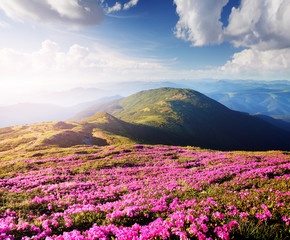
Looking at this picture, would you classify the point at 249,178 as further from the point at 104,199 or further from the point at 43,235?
the point at 43,235

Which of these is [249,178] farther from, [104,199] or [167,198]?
[104,199]

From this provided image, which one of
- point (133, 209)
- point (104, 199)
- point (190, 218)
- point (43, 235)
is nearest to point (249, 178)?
point (190, 218)

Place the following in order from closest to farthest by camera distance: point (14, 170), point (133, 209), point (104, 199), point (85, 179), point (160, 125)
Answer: point (133, 209) < point (104, 199) < point (85, 179) < point (14, 170) < point (160, 125)

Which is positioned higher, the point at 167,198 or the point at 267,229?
the point at 267,229

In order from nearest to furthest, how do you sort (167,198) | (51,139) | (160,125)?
(167,198)
(51,139)
(160,125)

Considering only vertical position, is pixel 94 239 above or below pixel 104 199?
above

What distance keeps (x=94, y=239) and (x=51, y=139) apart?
6593cm

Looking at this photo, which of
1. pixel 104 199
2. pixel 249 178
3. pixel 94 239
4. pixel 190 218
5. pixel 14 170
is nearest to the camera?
pixel 94 239

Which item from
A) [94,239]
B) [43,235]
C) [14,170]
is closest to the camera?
[94,239]

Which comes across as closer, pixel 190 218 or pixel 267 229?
pixel 267 229

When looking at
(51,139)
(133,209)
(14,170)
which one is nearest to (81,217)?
(133,209)

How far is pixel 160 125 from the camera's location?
7825 inches

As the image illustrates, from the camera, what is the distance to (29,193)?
37.6 feet

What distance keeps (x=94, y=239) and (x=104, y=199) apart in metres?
5.93
